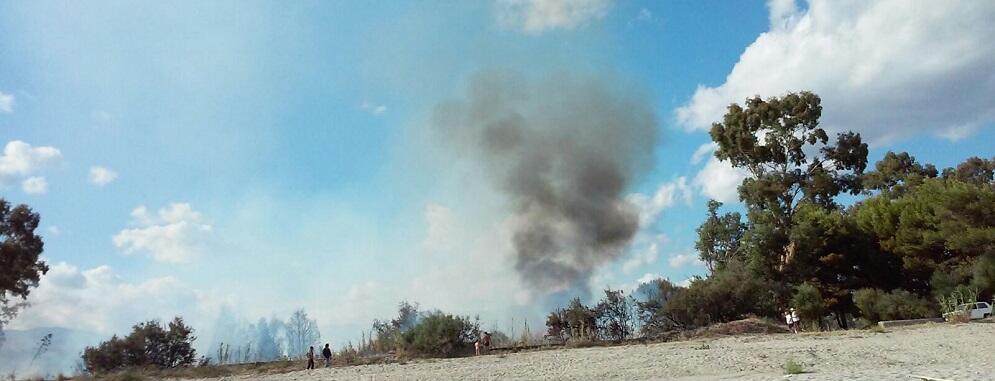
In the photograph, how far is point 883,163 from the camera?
51.0m

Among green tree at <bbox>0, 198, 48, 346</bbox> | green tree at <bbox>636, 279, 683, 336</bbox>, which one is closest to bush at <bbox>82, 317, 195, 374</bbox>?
green tree at <bbox>0, 198, 48, 346</bbox>

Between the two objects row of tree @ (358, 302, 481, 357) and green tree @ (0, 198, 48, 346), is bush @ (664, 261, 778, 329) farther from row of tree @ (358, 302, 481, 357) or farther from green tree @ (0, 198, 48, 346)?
green tree @ (0, 198, 48, 346)

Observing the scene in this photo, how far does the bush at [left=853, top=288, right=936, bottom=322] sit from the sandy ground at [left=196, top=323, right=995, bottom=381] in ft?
23.7

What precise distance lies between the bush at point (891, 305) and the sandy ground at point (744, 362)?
7.23 meters

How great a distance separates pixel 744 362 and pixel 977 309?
675 inches

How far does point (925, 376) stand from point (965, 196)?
81.6ft

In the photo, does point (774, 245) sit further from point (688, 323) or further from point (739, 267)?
point (688, 323)

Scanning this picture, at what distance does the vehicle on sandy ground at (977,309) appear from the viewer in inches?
973

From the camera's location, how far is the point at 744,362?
1417cm

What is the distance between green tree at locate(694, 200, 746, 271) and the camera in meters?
43.2

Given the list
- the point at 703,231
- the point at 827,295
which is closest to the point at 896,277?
the point at 827,295

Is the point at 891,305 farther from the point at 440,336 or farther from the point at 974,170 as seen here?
the point at 974,170

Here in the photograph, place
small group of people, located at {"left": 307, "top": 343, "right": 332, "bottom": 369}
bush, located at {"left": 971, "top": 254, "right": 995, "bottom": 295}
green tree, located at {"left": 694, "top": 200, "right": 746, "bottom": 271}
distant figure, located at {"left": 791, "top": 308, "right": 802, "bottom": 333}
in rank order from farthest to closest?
green tree, located at {"left": 694, "top": 200, "right": 746, "bottom": 271} → bush, located at {"left": 971, "top": 254, "right": 995, "bottom": 295} → distant figure, located at {"left": 791, "top": 308, "right": 802, "bottom": 333} → small group of people, located at {"left": 307, "top": 343, "right": 332, "bottom": 369}

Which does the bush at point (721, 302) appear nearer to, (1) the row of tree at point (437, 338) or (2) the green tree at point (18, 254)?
(1) the row of tree at point (437, 338)
